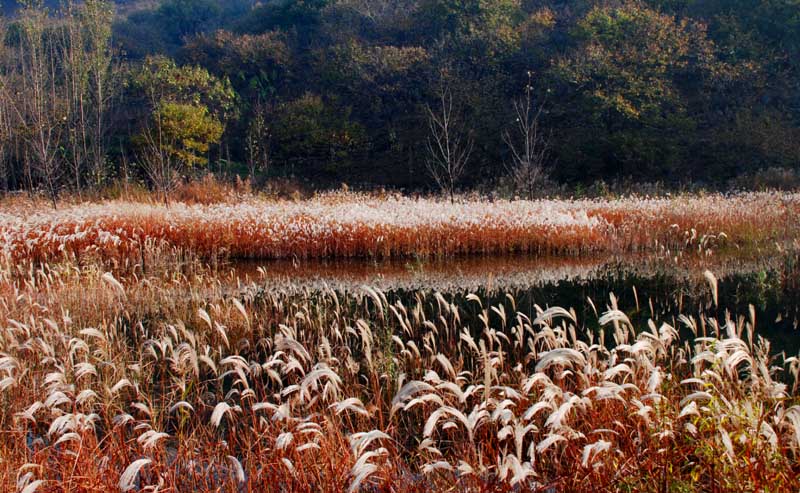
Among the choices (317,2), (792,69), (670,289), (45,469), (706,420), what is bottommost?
(670,289)

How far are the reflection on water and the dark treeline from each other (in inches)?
439

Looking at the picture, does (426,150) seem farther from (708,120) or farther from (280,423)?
(280,423)

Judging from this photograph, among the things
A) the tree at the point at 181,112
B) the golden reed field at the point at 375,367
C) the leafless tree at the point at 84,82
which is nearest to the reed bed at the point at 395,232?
the golden reed field at the point at 375,367

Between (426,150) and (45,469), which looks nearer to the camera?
(45,469)

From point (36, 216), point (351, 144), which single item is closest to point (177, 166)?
point (351, 144)

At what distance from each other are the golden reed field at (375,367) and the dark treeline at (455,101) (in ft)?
30.0

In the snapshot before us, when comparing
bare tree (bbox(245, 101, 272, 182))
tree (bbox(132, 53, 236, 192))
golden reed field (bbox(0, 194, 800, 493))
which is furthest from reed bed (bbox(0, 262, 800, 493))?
bare tree (bbox(245, 101, 272, 182))

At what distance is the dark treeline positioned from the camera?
25.8m

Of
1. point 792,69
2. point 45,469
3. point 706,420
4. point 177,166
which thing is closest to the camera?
point 706,420

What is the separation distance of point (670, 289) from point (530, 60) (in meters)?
24.2

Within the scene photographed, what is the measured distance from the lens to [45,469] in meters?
3.23

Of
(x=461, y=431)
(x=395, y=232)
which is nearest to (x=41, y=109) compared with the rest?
(x=395, y=232)

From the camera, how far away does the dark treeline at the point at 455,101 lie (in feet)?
84.6

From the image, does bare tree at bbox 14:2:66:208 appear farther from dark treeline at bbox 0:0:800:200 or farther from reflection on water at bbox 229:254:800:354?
reflection on water at bbox 229:254:800:354
